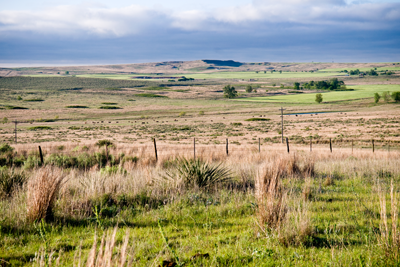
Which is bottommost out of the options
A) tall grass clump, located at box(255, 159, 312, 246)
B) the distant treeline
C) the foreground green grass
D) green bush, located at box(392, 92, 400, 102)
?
the foreground green grass

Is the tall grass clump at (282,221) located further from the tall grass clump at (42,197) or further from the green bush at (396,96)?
the green bush at (396,96)

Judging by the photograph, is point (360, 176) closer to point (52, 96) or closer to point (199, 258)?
point (199, 258)

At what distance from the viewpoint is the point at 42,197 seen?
5934 millimetres

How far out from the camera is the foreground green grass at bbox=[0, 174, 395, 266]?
4363 millimetres

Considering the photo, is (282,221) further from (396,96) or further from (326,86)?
(326,86)

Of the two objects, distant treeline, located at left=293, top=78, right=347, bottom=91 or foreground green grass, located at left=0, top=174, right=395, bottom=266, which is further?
distant treeline, located at left=293, top=78, right=347, bottom=91

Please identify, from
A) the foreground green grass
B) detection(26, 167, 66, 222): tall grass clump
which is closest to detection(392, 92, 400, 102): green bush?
the foreground green grass

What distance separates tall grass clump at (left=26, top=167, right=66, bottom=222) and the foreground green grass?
0.22m

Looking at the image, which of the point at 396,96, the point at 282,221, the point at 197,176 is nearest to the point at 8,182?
the point at 197,176

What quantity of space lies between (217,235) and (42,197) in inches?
132

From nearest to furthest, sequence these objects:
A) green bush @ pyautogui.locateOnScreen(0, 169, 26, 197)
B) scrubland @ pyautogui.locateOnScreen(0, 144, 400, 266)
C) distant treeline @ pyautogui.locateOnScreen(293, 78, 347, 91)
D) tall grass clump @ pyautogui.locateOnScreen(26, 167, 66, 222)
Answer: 1. scrubland @ pyautogui.locateOnScreen(0, 144, 400, 266)
2. tall grass clump @ pyautogui.locateOnScreen(26, 167, 66, 222)
3. green bush @ pyautogui.locateOnScreen(0, 169, 26, 197)
4. distant treeline @ pyautogui.locateOnScreen(293, 78, 347, 91)

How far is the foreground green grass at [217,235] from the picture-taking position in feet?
14.3

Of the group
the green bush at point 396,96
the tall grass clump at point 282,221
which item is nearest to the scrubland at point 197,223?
the tall grass clump at point 282,221

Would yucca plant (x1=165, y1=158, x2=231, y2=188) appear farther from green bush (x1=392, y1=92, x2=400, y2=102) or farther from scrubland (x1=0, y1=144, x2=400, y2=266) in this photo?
green bush (x1=392, y1=92, x2=400, y2=102)
